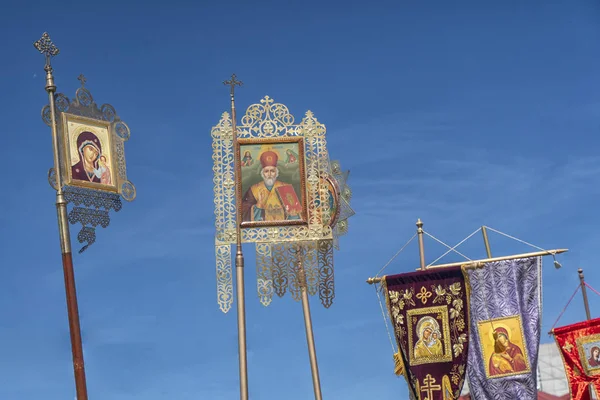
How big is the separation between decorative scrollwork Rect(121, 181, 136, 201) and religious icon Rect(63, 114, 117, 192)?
0.19 m

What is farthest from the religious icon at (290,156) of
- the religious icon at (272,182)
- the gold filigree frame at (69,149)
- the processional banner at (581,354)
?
the processional banner at (581,354)

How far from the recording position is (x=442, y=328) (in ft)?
73.9

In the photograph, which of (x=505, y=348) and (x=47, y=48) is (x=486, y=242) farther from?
(x=47, y=48)

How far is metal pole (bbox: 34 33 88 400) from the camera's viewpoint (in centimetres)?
1624

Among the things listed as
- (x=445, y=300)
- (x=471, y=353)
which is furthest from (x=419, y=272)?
(x=471, y=353)

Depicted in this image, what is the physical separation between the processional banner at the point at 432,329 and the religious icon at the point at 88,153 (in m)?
7.34

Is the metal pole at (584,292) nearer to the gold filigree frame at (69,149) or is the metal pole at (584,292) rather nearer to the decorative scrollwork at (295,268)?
the decorative scrollwork at (295,268)

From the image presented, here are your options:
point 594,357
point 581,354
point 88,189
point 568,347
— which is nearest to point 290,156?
point 88,189

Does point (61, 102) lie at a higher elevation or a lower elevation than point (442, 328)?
higher

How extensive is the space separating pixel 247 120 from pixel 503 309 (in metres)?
6.71

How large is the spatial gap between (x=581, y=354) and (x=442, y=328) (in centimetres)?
449

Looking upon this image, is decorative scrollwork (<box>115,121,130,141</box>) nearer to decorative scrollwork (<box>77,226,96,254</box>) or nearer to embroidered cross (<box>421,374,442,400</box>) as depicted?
decorative scrollwork (<box>77,226,96,254</box>)

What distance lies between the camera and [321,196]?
22266 millimetres

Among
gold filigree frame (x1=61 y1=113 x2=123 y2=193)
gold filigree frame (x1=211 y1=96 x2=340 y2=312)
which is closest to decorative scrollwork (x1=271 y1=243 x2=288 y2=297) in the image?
gold filigree frame (x1=211 y1=96 x2=340 y2=312)
